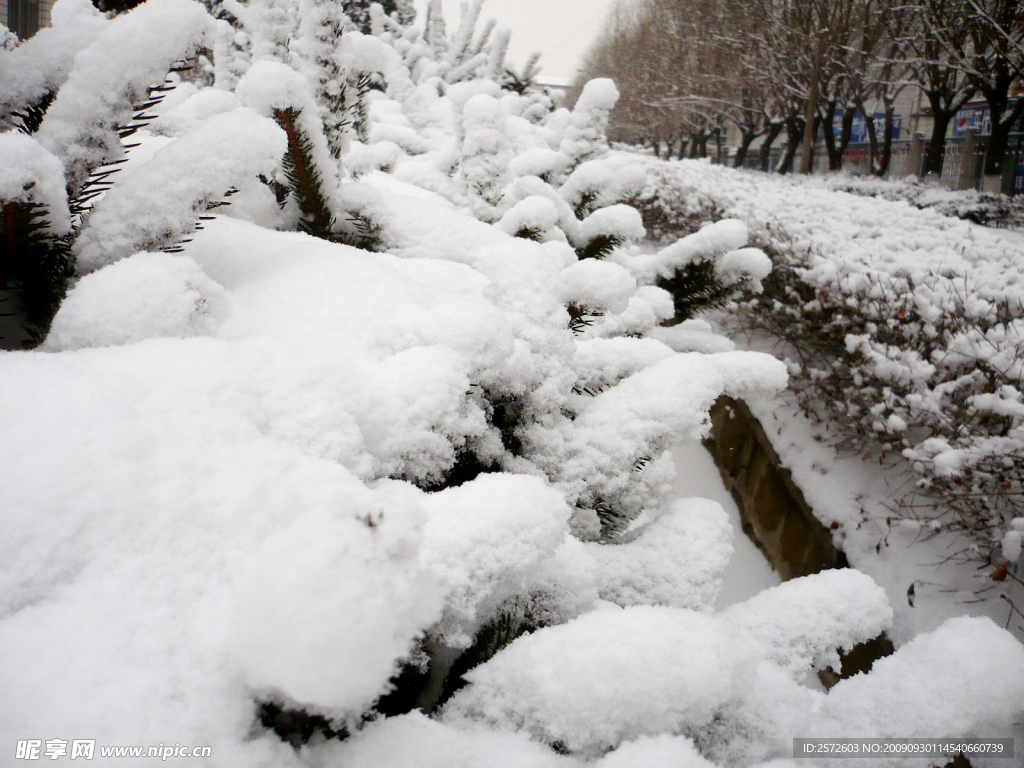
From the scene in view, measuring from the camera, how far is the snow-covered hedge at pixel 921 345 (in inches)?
96.3

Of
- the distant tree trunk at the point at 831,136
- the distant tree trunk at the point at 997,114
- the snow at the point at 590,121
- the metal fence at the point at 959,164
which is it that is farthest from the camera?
the distant tree trunk at the point at 831,136

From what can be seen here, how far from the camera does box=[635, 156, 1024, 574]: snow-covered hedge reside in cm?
245

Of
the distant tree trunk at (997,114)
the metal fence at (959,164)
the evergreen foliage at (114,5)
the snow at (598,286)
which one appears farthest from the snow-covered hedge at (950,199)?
the evergreen foliage at (114,5)

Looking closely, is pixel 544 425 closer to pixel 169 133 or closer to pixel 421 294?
pixel 421 294

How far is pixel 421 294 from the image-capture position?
1.23 metres

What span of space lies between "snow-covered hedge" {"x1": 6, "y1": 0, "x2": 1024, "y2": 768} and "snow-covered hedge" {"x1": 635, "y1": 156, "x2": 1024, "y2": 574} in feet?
5.27

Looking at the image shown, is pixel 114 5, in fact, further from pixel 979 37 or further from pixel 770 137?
pixel 770 137

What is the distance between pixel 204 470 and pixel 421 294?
2.14ft

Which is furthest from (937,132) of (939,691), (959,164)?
(939,691)

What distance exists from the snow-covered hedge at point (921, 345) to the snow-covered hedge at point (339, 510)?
1.61m

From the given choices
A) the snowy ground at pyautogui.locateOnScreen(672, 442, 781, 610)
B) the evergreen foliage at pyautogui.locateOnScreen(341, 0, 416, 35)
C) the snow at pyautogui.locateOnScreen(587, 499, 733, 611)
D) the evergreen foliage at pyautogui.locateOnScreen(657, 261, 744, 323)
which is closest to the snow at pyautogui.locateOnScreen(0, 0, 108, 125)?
the snow at pyautogui.locateOnScreen(587, 499, 733, 611)

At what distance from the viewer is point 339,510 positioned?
50 cm

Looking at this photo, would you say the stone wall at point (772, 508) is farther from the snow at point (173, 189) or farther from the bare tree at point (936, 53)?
the bare tree at point (936, 53)

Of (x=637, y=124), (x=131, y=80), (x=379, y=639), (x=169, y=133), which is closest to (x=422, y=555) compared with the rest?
(x=379, y=639)
